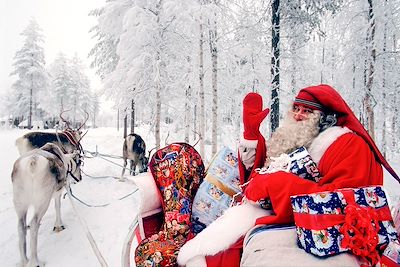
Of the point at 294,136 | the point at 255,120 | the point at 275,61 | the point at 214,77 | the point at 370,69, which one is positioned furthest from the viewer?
the point at 370,69

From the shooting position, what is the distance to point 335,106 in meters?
2.11

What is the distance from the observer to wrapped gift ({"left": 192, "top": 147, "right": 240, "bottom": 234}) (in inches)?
101

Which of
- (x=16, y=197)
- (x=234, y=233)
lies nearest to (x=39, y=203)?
(x=16, y=197)

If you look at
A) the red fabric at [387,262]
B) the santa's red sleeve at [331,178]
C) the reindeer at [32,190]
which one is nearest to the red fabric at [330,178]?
the santa's red sleeve at [331,178]

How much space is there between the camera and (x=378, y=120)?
61.0ft

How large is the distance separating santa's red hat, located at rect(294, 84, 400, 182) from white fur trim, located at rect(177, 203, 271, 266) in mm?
876

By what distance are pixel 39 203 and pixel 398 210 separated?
183 inches

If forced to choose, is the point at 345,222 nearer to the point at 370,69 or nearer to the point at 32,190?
the point at 32,190

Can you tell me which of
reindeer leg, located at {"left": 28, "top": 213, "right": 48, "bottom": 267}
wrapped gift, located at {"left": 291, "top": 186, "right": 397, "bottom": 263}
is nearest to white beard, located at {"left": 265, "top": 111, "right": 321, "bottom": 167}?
wrapped gift, located at {"left": 291, "top": 186, "right": 397, "bottom": 263}

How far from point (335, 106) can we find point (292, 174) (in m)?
0.72

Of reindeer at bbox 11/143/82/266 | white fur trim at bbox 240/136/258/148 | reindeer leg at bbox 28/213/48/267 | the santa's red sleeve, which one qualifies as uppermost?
white fur trim at bbox 240/136/258/148

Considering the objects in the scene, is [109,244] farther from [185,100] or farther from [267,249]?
[185,100]

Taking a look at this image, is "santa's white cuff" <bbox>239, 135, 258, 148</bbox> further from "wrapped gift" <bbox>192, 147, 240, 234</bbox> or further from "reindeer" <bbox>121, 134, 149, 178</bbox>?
"reindeer" <bbox>121, 134, 149, 178</bbox>

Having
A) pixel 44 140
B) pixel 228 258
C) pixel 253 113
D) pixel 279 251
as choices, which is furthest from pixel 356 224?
pixel 44 140
